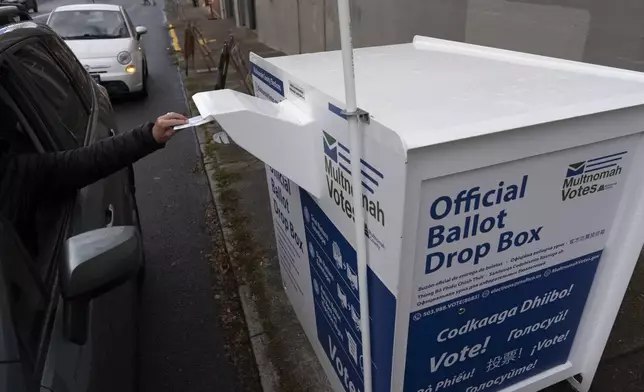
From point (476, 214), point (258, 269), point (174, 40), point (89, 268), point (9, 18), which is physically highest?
point (9, 18)

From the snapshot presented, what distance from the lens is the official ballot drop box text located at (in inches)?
59.0

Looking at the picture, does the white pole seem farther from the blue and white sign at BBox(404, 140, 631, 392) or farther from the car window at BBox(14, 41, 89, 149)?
the car window at BBox(14, 41, 89, 149)

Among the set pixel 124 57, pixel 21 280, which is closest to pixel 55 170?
pixel 21 280

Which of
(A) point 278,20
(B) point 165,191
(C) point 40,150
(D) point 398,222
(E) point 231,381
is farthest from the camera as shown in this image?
(A) point 278,20

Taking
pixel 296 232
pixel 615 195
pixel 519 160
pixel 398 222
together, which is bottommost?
pixel 296 232

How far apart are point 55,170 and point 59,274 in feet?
2.29

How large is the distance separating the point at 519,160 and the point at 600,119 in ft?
1.07

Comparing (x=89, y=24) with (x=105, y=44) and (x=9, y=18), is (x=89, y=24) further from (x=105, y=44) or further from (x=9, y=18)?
(x=9, y=18)

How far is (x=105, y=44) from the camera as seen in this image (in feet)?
28.1

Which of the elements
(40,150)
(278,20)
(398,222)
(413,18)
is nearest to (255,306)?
(40,150)

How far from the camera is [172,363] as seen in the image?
9.78ft

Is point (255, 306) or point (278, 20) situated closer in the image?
point (255, 306)

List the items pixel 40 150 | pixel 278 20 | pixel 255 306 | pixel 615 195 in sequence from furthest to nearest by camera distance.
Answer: pixel 278 20 < pixel 255 306 < pixel 40 150 < pixel 615 195

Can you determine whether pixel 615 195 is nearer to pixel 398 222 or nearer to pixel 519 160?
pixel 519 160
